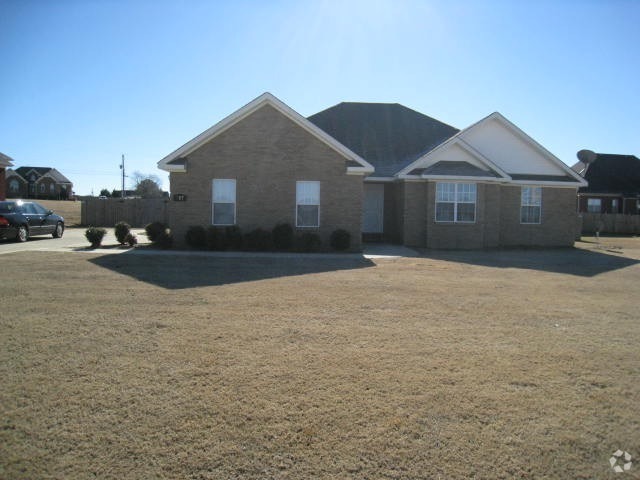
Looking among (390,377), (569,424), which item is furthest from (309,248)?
(569,424)

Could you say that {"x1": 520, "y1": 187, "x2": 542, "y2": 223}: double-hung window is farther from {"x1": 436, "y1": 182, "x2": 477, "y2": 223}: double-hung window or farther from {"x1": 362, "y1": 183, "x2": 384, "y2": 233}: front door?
{"x1": 362, "y1": 183, "x2": 384, "y2": 233}: front door

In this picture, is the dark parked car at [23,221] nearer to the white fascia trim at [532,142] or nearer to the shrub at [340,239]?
the shrub at [340,239]

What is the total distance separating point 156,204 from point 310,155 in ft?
62.1

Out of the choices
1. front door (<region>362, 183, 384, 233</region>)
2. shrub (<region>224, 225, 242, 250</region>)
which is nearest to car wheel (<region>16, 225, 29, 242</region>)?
shrub (<region>224, 225, 242, 250</region>)

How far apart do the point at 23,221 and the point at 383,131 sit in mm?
18034

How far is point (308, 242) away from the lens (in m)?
16.6

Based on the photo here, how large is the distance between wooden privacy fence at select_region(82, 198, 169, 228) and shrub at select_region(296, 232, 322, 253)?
17.8 metres

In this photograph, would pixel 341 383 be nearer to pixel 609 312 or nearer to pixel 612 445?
pixel 612 445

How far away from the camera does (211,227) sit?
16922 millimetres

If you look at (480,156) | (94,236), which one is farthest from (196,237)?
(480,156)

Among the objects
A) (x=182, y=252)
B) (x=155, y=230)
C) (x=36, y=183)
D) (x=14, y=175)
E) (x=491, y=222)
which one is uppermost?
(x=14, y=175)

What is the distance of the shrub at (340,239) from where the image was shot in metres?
16.8

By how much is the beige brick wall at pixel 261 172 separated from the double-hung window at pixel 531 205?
371 inches

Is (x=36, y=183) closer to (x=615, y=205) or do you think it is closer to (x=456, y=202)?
(x=456, y=202)
